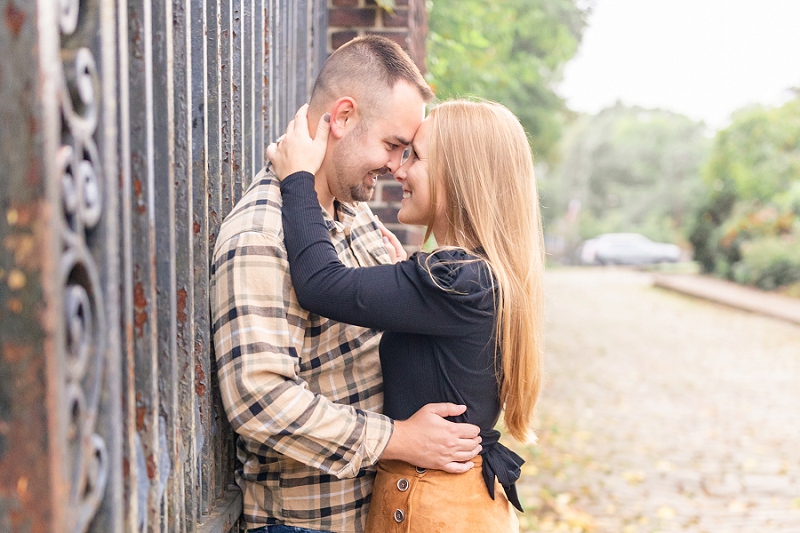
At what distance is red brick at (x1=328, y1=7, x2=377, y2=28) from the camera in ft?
12.6

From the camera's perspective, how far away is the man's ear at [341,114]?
2428 millimetres

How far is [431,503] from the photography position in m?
2.11

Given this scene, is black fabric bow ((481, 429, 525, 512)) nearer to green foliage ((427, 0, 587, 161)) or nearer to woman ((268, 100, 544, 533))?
woman ((268, 100, 544, 533))

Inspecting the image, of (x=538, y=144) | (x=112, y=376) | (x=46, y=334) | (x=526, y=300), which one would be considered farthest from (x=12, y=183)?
(x=538, y=144)

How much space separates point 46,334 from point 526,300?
151 cm

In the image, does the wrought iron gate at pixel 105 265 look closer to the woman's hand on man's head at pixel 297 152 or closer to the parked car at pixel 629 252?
the woman's hand on man's head at pixel 297 152

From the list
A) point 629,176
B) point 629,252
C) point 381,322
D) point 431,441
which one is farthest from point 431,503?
point 629,176

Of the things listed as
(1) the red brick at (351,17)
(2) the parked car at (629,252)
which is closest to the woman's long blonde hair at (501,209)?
(1) the red brick at (351,17)


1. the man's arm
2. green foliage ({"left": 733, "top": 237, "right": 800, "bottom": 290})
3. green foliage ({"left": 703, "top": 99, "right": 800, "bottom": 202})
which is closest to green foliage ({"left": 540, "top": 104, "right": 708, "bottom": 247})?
green foliage ({"left": 703, "top": 99, "right": 800, "bottom": 202})

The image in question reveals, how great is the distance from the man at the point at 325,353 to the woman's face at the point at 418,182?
88 millimetres

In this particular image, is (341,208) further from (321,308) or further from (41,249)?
(41,249)

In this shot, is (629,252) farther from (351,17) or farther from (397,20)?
(351,17)

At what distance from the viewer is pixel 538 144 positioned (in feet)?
63.1

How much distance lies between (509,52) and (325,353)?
12.5 meters
